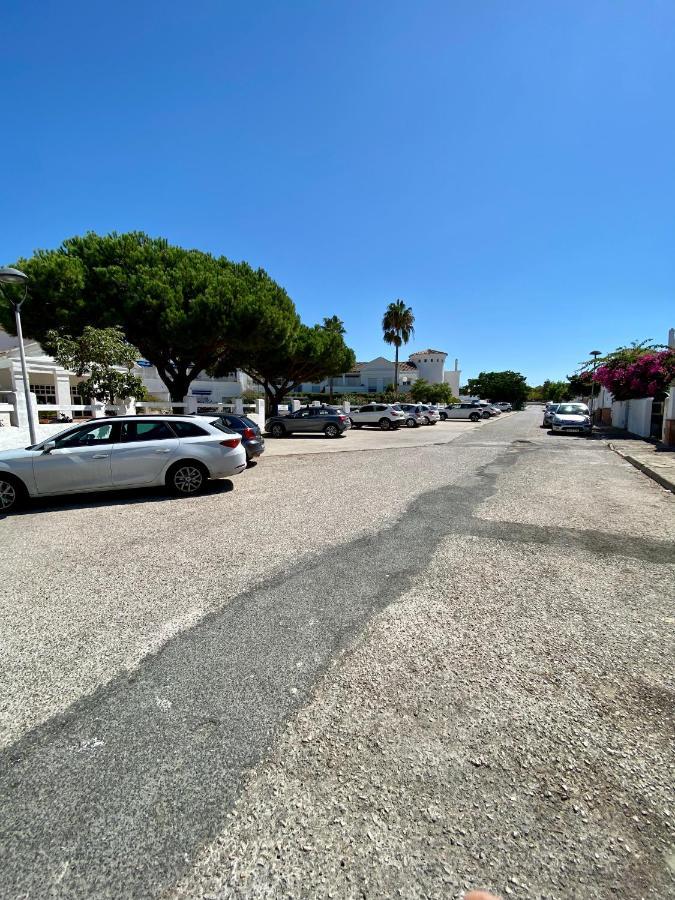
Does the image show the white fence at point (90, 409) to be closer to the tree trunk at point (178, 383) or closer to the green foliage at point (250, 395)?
the tree trunk at point (178, 383)

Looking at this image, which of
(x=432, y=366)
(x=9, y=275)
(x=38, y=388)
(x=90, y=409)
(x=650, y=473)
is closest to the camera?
(x=9, y=275)

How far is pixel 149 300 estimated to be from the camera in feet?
53.1

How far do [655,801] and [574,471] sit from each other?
9.59 metres

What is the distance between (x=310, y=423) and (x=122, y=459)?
14.2m

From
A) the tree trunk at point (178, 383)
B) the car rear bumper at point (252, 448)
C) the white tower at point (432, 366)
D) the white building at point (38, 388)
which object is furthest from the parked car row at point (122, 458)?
the white tower at point (432, 366)

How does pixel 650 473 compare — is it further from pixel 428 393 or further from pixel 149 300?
pixel 428 393

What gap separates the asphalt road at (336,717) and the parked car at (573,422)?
56.7 feet

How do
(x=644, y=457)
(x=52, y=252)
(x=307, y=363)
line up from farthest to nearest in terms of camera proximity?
(x=307, y=363) < (x=52, y=252) < (x=644, y=457)

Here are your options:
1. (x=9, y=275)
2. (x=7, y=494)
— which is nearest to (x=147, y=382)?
(x=9, y=275)

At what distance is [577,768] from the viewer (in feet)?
6.45

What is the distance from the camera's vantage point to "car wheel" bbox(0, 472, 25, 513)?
6.48m

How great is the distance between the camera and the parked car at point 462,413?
40.2 metres

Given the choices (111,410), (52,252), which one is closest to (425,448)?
(111,410)

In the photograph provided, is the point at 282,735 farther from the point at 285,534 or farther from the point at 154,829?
the point at 285,534
